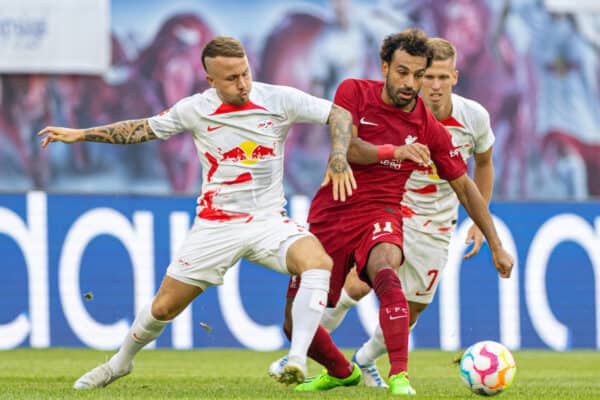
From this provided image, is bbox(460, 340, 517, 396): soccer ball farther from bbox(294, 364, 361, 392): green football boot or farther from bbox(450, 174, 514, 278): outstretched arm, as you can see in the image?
bbox(294, 364, 361, 392): green football boot

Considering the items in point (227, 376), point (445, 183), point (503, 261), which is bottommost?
point (227, 376)

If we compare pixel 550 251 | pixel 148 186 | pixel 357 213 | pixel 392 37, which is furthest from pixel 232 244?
pixel 148 186

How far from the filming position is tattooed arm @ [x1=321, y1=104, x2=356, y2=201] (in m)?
7.88

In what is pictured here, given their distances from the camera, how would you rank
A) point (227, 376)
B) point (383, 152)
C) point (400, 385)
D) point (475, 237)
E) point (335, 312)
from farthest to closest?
point (227, 376)
point (475, 237)
point (335, 312)
point (383, 152)
point (400, 385)

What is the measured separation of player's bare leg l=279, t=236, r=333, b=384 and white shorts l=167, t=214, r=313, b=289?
10 centimetres

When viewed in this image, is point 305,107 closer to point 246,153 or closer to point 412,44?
point 246,153

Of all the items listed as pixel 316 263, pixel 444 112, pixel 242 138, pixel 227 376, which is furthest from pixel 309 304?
pixel 227 376

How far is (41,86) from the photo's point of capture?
70.3ft

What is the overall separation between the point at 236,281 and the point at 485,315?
2547 millimetres

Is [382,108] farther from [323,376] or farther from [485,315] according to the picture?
[485,315]

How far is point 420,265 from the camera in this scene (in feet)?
31.9

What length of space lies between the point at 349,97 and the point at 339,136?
1.96 ft

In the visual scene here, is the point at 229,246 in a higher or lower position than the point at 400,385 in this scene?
higher

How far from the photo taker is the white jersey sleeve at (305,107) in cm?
832
